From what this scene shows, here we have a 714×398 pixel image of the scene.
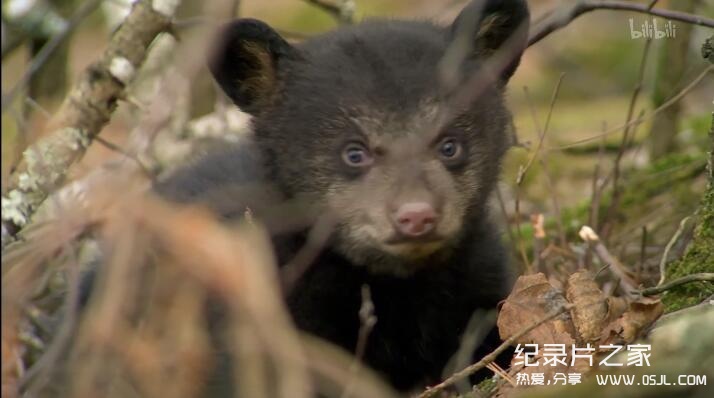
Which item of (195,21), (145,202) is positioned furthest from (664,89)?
(145,202)

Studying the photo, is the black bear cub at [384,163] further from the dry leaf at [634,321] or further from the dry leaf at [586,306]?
the dry leaf at [634,321]

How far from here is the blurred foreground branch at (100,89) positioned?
225 inches

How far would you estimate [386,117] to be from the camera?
5.23m

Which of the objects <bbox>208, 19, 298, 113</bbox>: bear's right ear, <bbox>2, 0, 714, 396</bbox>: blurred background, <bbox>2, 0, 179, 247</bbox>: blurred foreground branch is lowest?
<bbox>2, 0, 714, 396</bbox>: blurred background

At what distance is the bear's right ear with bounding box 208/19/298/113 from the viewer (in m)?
5.56

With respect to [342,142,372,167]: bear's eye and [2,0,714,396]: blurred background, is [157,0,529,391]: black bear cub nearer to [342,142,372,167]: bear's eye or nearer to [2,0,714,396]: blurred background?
[342,142,372,167]: bear's eye

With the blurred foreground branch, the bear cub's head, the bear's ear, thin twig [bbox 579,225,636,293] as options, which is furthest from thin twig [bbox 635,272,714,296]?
the blurred foreground branch

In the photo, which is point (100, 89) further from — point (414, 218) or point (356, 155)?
point (414, 218)

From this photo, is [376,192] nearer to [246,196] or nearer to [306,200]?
[306,200]

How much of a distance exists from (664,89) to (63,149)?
4.25 meters

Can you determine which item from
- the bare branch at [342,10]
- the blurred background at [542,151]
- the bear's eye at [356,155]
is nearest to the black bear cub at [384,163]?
the bear's eye at [356,155]

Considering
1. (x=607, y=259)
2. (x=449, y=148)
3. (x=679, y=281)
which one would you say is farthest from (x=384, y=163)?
(x=679, y=281)

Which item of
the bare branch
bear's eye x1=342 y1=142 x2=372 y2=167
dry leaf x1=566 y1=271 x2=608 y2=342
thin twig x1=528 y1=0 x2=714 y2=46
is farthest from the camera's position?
the bare branch

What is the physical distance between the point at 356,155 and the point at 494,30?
38.7 inches
